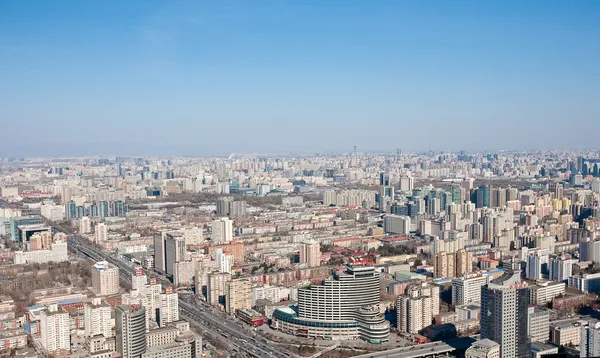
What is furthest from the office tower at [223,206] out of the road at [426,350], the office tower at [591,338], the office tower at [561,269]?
the office tower at [591,338]

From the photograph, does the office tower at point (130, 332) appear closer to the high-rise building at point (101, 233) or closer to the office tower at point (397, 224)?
the high-rise building at point (101, 233)

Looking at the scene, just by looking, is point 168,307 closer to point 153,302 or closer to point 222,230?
point 153,302

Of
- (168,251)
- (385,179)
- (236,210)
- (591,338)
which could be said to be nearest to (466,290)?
(591,338)

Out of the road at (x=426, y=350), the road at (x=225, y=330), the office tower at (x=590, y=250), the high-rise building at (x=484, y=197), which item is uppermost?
the high-rise building at (x=484, y=197)

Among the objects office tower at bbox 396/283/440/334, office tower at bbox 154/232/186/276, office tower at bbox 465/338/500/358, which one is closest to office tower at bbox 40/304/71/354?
office tower at bbox 154/232/186/276

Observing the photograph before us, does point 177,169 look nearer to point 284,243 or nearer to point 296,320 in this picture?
point 284,243

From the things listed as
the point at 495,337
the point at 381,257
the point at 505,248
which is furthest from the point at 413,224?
the point at 495,337

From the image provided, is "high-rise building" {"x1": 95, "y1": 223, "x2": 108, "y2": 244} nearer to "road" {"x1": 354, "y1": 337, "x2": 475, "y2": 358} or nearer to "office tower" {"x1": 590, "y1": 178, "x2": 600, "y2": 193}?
"road" {"x1": 354, "y1": 337, "x2": 475, "y2": 358}
